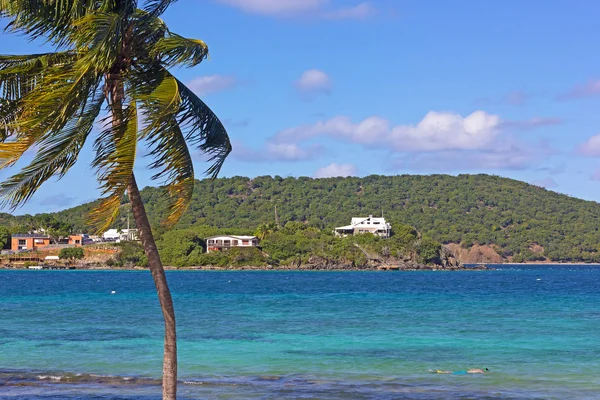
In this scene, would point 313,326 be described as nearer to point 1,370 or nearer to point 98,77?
point 1,370

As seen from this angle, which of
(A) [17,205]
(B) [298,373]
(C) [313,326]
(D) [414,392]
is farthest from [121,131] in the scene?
(C) [313,326]

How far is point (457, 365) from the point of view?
26.3 meters

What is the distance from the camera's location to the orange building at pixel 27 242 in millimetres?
180875

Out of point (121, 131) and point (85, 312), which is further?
point (85, 312)

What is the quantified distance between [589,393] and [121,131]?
50.9 feet

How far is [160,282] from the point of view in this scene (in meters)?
11.5

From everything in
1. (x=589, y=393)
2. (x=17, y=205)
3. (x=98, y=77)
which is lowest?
(x=589, y=393)

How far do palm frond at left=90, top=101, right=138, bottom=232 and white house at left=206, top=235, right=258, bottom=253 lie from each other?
16404 centimetres

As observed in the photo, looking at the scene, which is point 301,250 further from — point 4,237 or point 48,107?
point 48,107

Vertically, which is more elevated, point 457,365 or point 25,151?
point 25,151

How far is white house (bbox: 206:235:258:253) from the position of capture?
175m

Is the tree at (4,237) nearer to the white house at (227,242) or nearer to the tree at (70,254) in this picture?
the tree at (70,254)

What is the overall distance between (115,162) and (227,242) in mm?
165615

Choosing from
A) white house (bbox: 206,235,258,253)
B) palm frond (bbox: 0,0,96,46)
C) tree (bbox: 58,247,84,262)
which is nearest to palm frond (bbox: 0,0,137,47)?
palm frond (bbox: 0,0,96,46)
